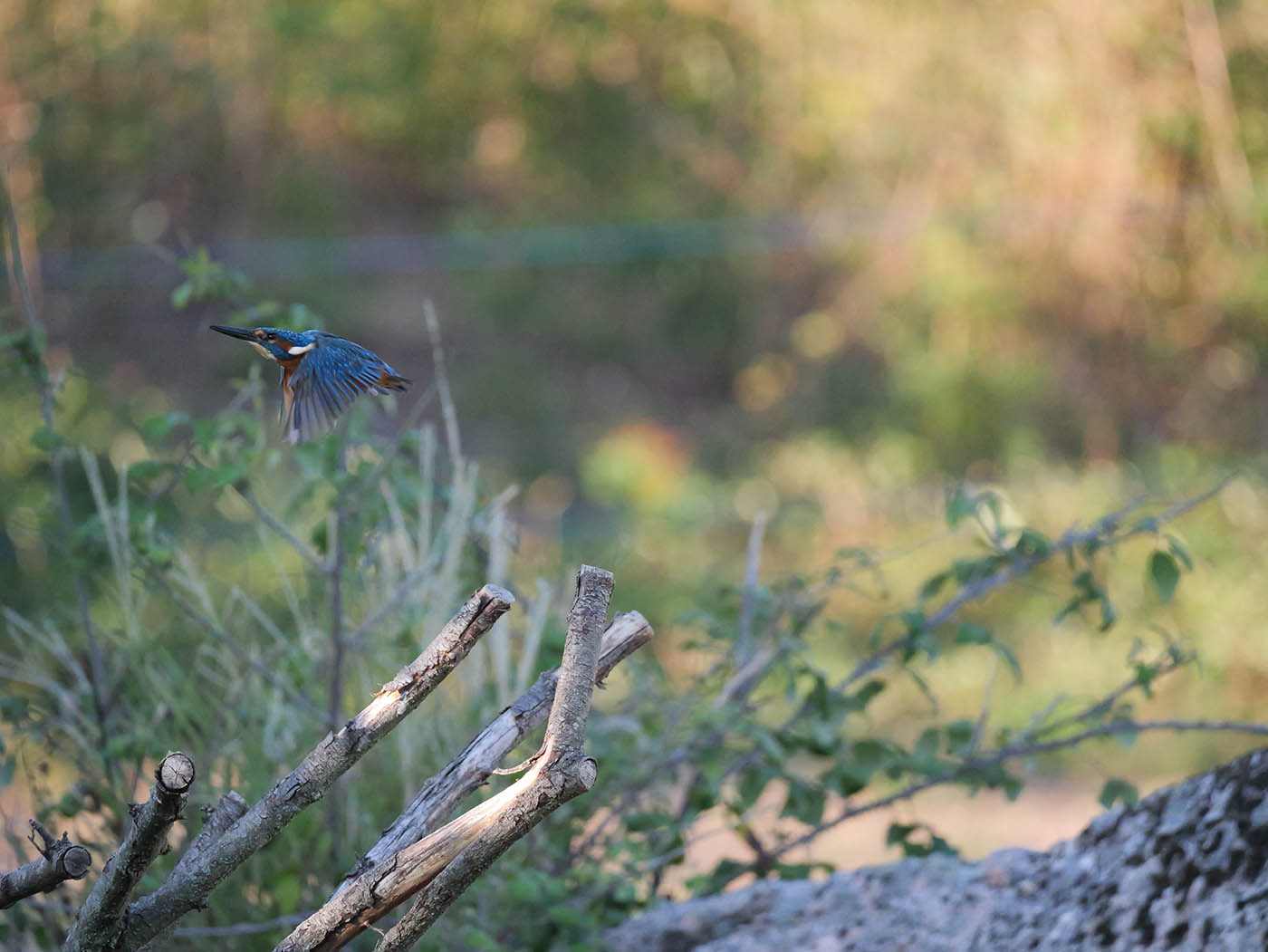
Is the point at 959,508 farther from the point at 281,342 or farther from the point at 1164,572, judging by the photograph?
the point at 281,342

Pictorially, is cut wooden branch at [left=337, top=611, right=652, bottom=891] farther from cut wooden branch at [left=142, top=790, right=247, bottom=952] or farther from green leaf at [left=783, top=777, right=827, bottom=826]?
green leaf at [left=783, top=777, right=827, bottom=826]

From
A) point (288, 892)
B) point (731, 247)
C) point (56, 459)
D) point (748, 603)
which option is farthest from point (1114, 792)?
point (731, 247)

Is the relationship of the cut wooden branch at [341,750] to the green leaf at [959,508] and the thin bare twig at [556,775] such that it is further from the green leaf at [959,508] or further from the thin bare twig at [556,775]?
the green leaf at [959,508]

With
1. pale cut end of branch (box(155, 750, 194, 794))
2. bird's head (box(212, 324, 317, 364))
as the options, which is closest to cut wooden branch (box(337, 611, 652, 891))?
pale cut end of branch (box(155, 750, 194, 794))

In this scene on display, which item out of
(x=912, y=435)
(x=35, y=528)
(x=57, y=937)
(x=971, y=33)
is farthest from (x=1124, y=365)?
(x=57, y=937)

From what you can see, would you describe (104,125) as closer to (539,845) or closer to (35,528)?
(35,528)

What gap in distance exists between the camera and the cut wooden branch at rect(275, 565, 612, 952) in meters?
1.03

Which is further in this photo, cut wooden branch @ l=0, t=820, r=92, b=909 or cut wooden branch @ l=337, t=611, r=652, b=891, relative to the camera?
cut wooden branch @ l=337, t=611, r=652, b=891

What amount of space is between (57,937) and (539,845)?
66 centimetres

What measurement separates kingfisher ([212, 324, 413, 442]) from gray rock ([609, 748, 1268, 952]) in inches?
35.6

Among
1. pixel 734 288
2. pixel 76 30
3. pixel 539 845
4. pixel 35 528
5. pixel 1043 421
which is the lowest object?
pixel 1043 421

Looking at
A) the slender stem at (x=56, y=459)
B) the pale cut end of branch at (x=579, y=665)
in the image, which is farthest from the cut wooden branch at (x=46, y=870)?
the slender stem at (x=56, y=459)

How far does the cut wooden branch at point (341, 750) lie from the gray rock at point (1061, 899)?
2.73 ft

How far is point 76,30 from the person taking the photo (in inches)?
217
